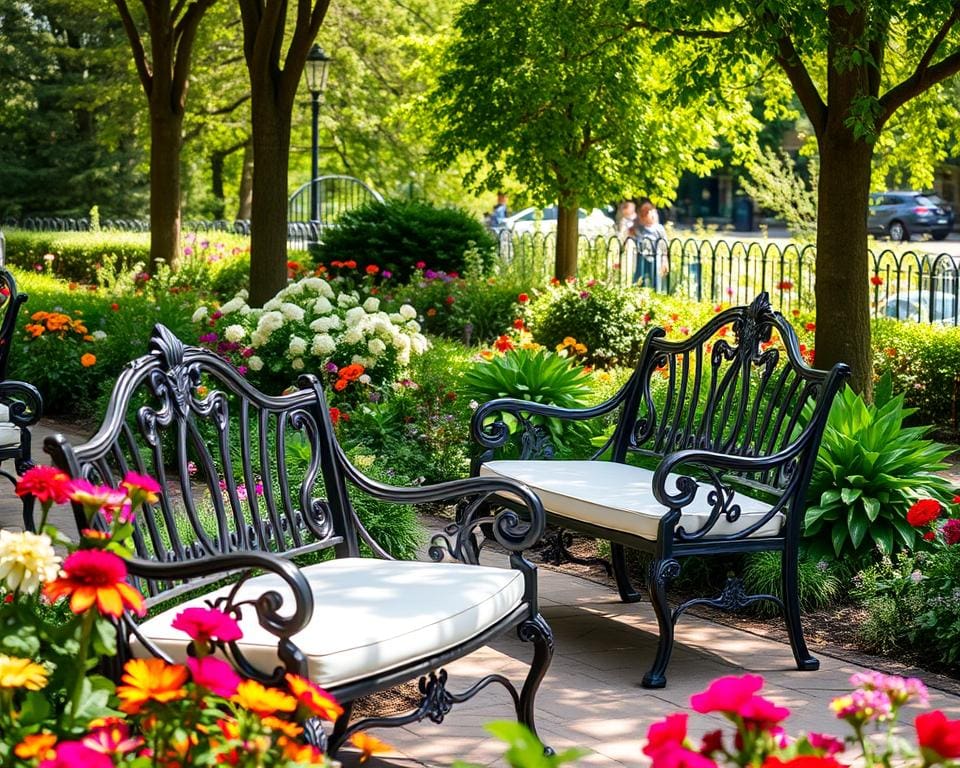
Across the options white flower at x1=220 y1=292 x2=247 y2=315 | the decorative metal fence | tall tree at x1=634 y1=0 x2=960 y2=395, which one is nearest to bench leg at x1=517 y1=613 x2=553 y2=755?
tall tree at x1=634 y1=0 x2=960 y2=395

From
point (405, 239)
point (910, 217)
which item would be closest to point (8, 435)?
point (405, 239)

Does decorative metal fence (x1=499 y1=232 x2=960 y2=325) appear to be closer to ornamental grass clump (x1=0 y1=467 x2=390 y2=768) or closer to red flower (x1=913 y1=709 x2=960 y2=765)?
ornamental grass clump (x1=0 y1=467 x2=390 y2=768)

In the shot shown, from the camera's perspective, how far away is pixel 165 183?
15.6 m

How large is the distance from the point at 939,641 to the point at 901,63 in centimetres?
704

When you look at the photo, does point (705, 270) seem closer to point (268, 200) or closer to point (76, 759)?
point (268, 200)

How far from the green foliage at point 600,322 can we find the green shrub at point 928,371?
110 inches

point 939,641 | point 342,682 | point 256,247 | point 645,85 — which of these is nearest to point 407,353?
point 256,247

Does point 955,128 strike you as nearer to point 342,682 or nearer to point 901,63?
point 901,63

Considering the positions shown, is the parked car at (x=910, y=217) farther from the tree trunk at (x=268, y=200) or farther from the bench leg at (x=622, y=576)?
the bench leg at (x=622, y=576)

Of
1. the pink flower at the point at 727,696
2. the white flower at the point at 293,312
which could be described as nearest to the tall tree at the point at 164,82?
the white flower at the point at 293,312

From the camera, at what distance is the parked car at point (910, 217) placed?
3975 centimetres

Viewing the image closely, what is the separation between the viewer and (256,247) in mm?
11555

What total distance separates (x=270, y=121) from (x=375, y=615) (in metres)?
8.70

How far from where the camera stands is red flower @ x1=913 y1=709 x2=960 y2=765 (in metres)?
1.63
